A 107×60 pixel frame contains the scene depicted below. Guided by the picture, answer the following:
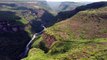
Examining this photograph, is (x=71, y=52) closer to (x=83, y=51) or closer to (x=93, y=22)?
(x=83, y=51)

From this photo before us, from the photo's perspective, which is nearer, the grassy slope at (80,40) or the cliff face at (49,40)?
the grassy slope at (80,40)

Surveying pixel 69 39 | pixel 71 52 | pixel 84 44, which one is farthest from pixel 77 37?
pixel 71 52

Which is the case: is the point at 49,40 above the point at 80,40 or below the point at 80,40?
below

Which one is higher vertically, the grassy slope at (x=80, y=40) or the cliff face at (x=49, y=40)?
the grassy slope at (x=80, y=40)

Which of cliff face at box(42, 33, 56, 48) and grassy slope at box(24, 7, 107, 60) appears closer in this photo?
grassy slope at box(24, 7, 107, 60)

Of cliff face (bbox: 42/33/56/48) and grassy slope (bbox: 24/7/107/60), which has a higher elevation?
grassy slope (bbox: 24/7/107/60)

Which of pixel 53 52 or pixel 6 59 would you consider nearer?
pixel 53 52

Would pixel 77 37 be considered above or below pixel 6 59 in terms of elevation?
above

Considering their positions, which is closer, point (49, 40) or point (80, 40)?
point (80, 40)
